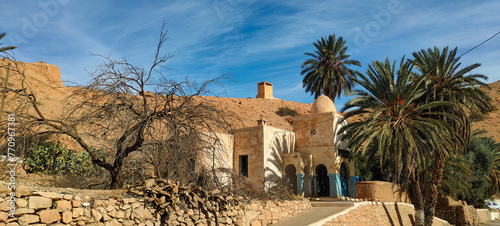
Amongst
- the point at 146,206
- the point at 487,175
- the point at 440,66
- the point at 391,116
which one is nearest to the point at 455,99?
the point at 440,66

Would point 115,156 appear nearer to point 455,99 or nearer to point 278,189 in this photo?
point 278,189

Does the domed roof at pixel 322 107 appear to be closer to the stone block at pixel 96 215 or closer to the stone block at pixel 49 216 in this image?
the stone block at pixel 96 215

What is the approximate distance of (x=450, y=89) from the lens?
1934 cm

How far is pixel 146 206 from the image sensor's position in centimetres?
865

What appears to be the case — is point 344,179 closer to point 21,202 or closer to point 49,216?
point 49,216

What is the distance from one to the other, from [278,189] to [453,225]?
59.9ft

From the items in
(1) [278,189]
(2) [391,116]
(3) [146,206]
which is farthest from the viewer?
(2) [391,116]

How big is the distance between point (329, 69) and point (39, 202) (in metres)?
29.5

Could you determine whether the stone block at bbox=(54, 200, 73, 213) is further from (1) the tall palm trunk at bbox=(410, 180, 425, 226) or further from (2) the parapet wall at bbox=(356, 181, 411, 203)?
(1) the tall palm trunk at bbox=(410, 180, 425, 226)

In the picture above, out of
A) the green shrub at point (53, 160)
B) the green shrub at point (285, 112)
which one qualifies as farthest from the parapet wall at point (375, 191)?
the green shrub at point (285, 112)

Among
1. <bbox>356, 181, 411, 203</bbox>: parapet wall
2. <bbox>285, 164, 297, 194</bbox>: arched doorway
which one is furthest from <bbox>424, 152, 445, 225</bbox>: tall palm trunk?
<bbox>285, 164, 297, 194</bbox>: arched doorway

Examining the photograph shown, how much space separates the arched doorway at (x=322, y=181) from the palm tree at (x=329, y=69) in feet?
39.8

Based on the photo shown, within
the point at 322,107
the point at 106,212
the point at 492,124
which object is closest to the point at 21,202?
the point at 106,212

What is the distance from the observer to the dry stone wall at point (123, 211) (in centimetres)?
641
